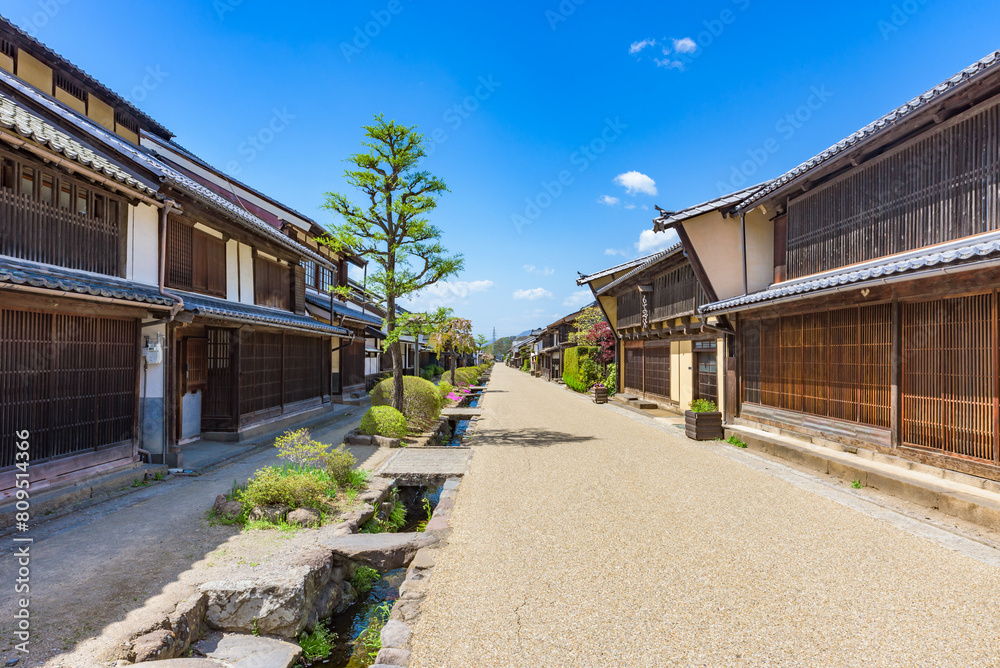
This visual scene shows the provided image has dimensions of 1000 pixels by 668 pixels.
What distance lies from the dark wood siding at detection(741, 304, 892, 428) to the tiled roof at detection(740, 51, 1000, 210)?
3.03m

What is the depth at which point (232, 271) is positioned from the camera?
42.2 ft

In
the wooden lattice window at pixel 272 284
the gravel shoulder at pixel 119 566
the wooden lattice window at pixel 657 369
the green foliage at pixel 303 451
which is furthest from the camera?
the wooden lattice window at pixel 657 369

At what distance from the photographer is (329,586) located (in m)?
5.24

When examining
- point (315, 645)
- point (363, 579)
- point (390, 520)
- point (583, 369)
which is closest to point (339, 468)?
point (390, 520)

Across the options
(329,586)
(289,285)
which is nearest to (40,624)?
(329,586)

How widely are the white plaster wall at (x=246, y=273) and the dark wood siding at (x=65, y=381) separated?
16.9 ft

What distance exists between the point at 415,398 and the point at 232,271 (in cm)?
651

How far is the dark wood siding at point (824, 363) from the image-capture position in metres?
8.62

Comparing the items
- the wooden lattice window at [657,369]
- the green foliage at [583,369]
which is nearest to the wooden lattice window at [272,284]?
the wooden lattice window at [657,369]

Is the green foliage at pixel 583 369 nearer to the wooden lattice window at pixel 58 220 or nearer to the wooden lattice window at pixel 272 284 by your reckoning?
the wooden lattice window at pixel 272 284

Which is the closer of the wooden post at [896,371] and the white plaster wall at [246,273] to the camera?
the wooden post at [896,371]

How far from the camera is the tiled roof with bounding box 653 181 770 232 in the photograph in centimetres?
1281

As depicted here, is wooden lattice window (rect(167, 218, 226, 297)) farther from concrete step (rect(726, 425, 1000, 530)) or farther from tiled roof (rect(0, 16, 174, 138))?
concrete step (rect(726, 425, 1000, 530))

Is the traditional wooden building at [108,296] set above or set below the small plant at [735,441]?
above
